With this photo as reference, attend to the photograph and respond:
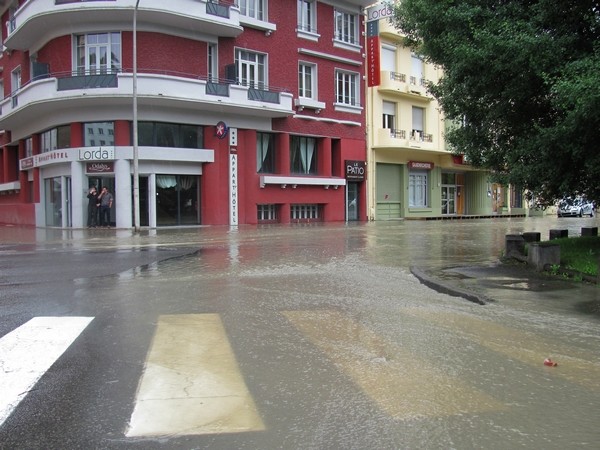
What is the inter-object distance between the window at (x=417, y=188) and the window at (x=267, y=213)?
36.6ft

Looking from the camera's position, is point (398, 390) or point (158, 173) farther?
point (158, 173)

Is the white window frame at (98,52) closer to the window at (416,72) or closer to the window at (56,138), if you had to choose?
the window at (56,138)

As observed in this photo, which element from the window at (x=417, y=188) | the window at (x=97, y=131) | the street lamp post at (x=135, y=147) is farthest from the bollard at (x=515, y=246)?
the window at (x=417, y=188)

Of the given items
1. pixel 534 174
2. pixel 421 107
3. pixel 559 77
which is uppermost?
pixel 421 107

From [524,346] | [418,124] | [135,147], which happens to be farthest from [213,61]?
[524,346]

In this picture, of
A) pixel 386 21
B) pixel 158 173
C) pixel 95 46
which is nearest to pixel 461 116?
pixel 158 173

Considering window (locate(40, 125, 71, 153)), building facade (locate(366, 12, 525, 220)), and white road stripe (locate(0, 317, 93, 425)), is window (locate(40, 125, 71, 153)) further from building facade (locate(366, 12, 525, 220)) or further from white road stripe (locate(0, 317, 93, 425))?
white road stripe (locate(0, 317, 93, 425))

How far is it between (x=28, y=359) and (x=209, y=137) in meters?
21.9

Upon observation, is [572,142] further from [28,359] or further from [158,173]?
[158,173]

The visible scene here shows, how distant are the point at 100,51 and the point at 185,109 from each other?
4.35 m

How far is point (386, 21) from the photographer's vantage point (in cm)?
3180

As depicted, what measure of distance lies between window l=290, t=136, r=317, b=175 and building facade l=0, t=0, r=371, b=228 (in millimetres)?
59

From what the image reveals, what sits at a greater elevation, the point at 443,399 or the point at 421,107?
the point at 421,107

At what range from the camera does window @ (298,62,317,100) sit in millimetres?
29203
